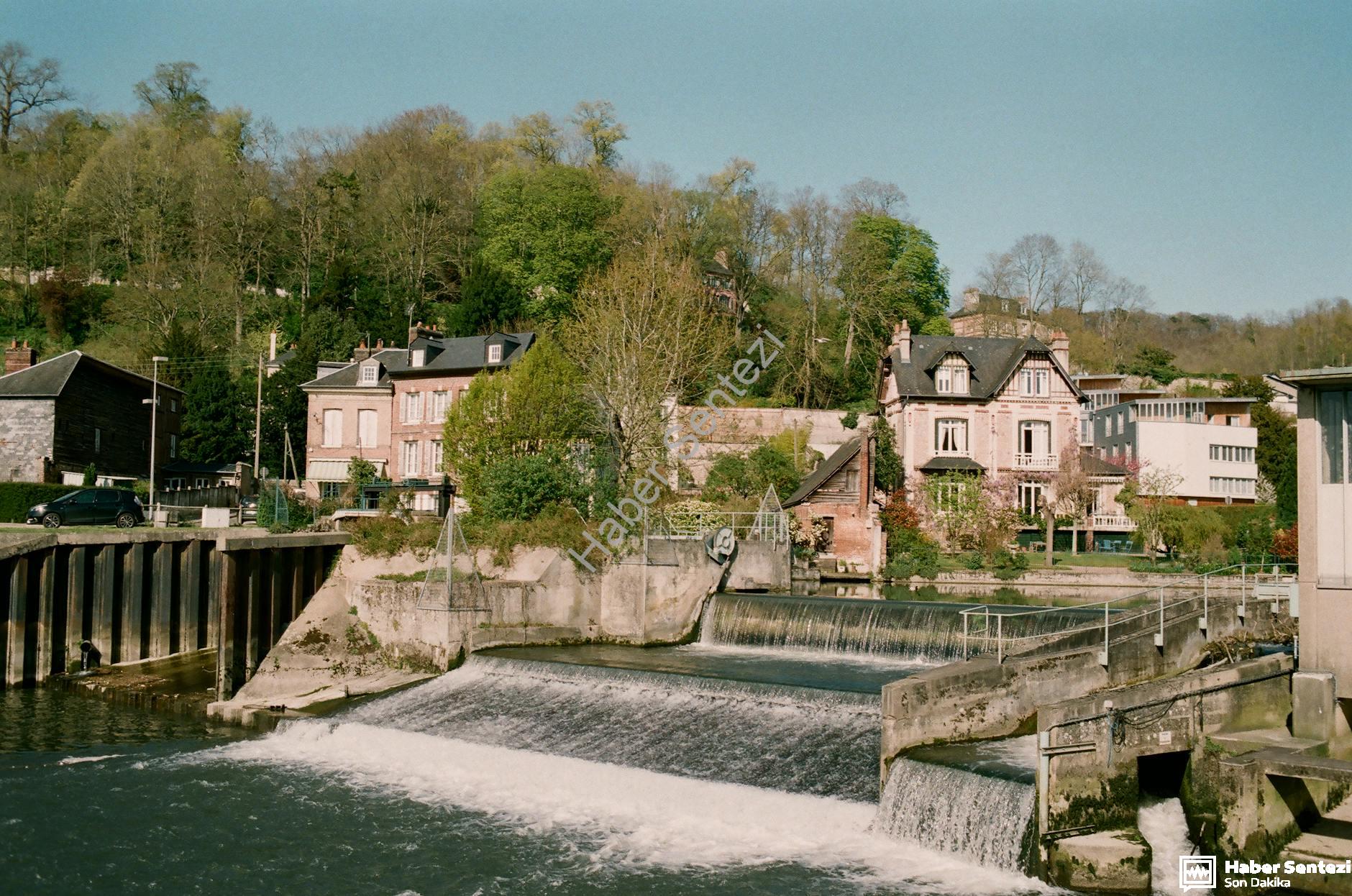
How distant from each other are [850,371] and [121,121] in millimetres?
58818

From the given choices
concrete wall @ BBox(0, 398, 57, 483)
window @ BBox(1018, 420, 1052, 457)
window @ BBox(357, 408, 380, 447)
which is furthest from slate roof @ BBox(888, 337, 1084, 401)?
concrete wall @ BBox(0, 398, 57, 483)

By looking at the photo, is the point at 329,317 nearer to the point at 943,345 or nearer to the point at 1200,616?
the point at 943,345

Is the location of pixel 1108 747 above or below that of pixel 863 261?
below

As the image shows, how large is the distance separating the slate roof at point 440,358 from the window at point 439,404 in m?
0.95

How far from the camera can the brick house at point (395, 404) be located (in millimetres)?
48594

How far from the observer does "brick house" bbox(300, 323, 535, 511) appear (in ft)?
159

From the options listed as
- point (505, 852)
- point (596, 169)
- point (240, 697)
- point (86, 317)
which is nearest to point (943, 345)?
point (596, 169)

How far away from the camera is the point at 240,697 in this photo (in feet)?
81.4

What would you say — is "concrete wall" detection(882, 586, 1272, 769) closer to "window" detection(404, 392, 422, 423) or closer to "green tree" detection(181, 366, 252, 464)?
"window" detection(404, 392, 422, 423)

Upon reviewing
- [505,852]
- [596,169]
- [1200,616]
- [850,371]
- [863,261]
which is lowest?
[505,852]

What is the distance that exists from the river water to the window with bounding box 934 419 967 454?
27.5 m

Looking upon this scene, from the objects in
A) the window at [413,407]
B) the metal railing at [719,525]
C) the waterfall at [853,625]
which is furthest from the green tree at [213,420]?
the waterfall at [853,625]

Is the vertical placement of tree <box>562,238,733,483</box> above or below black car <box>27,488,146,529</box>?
above

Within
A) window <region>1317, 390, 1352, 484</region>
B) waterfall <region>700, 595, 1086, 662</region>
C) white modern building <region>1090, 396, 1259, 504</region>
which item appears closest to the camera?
window <region>1317, 390, 1352, 484</region>
